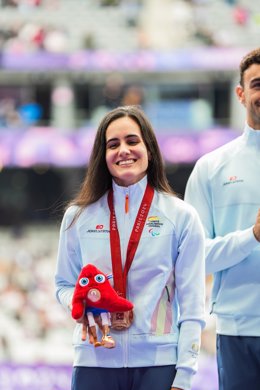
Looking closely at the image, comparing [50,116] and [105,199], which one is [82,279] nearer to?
[105,199]

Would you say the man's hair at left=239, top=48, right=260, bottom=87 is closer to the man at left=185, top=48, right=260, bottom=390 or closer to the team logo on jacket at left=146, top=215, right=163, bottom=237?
the man at left=185, top=48, right=260, bottom=390

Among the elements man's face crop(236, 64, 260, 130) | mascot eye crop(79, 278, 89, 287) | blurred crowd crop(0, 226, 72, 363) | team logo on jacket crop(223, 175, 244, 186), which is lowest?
blurred crowd crop(0, 226, 72, 363)

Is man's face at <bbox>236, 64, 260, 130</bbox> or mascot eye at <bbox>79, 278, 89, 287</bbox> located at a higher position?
man's face at <bbox>236, 64, 260, 130</bbox>

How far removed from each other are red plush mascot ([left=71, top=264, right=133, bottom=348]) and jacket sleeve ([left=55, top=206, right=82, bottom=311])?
0.17 metres

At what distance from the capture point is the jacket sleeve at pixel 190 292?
212 centimetres

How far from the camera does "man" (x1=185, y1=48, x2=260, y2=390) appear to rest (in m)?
2.37

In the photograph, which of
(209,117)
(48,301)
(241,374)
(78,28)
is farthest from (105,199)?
(78,28)

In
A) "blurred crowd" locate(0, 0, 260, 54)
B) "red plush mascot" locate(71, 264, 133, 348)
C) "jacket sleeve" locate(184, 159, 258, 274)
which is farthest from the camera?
"blurred crowd" locate(0, 0, 260, 54)

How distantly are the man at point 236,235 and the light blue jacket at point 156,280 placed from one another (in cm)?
22

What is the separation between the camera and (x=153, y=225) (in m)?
2.21

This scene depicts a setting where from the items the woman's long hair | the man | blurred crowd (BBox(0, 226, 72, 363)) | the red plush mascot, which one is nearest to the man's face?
the man

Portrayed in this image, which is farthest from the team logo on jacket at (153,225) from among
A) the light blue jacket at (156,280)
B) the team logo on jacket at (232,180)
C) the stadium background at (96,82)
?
the stadium background at (96,82)

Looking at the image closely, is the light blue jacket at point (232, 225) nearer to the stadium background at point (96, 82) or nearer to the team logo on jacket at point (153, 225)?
the team logo on jacket at point (153, 225)

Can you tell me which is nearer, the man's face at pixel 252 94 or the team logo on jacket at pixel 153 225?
the team logo on jacket at pixel 153 225
